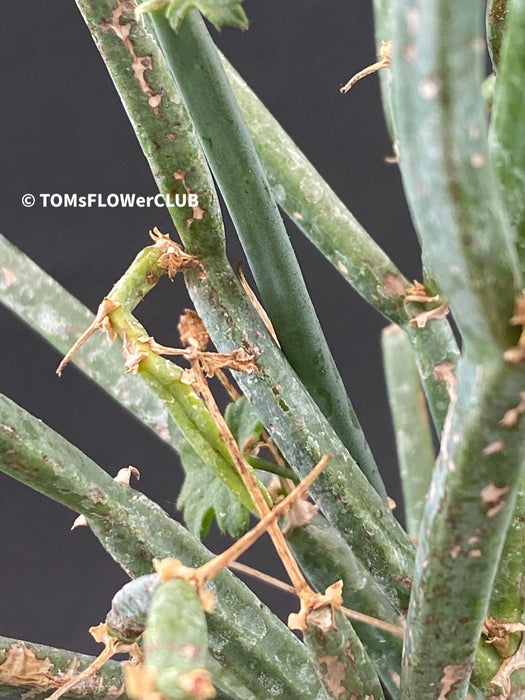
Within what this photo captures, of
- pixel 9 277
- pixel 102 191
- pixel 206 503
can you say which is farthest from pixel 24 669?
pixel 102 191

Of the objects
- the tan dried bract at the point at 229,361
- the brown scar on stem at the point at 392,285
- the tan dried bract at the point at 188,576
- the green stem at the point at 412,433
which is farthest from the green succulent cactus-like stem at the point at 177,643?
the green stem at the point at 412,433

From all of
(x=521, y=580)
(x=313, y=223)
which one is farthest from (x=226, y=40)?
(x=521, y=580)

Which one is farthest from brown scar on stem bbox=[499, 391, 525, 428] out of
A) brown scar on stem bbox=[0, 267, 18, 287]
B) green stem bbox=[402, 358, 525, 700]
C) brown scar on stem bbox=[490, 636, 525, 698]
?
brown scar on stem bbox=[0, 267, 18, 287]

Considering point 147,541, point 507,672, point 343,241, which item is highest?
point 343,241

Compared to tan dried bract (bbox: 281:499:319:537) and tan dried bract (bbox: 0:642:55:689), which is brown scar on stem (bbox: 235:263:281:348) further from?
tan dried bract (bbox: 0:642:55:689)

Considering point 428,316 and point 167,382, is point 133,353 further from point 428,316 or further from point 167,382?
point 428,316

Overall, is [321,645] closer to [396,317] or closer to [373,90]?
[396,317]
